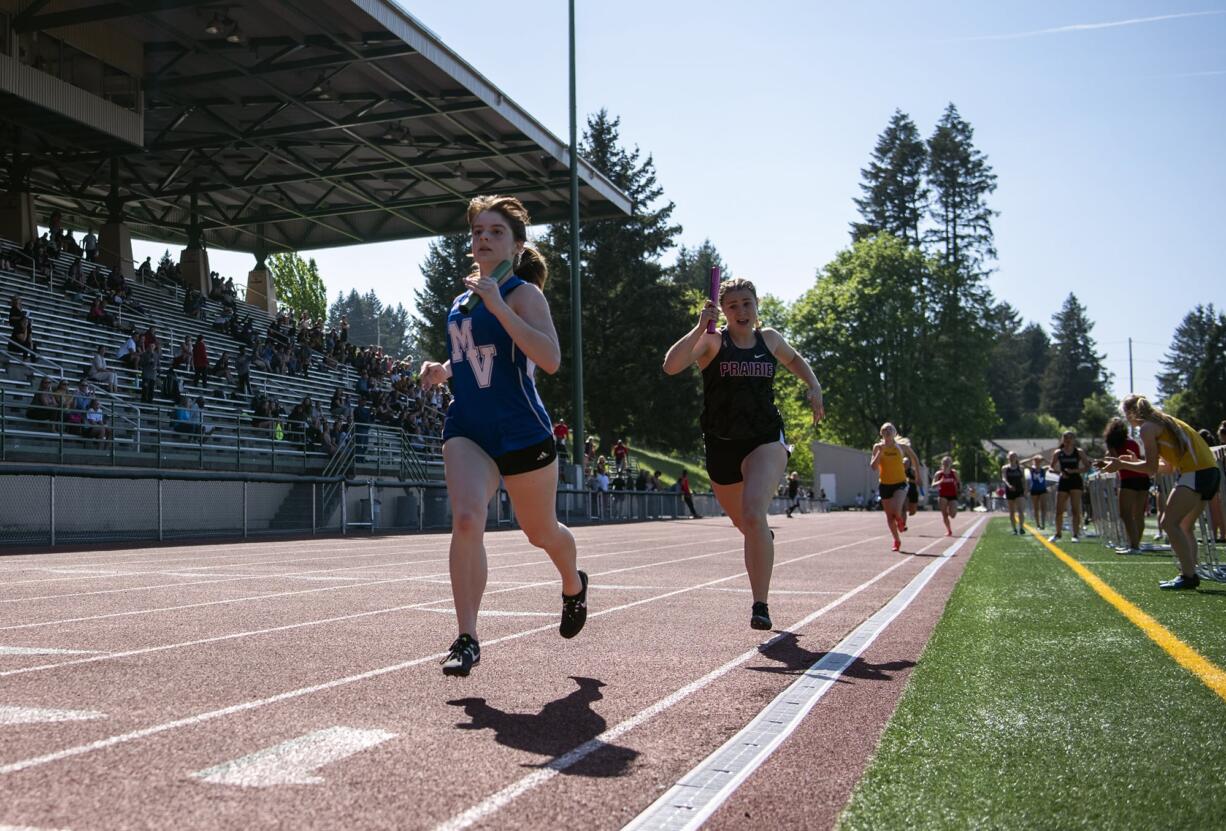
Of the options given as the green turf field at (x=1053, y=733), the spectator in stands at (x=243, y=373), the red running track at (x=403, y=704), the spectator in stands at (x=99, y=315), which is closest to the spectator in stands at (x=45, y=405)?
the spectator in stands at (x=99, y=315)

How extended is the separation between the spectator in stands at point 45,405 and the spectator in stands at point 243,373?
759 cm

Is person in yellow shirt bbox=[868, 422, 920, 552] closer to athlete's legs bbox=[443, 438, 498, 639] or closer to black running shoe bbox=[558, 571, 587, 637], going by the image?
black running shoe bbox=[558, 571, 587, 637]

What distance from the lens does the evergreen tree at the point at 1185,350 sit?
15431cm

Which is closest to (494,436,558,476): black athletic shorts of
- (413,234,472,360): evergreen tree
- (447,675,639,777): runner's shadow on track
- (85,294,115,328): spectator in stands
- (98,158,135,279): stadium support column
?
(447,675,639,777): runner's shadow on track

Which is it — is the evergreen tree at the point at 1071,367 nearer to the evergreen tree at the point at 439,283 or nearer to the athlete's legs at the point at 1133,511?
the evergreen tree at the point at 439,283

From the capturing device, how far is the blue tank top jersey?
5469mm

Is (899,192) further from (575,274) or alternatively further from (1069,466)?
(1069,466)

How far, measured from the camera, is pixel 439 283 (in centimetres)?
8288

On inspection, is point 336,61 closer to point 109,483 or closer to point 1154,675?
point 109,483

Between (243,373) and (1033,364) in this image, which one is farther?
(1033,364)

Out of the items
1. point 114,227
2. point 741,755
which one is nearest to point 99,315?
point 114,227

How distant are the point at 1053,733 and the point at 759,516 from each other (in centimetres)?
323

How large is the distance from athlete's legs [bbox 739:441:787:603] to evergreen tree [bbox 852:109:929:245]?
74994 mm

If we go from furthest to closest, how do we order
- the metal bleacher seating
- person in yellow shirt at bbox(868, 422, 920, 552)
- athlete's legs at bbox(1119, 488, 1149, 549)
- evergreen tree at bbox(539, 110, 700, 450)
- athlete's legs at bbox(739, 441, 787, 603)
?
evergreen tree at bbox(539, 110, 700, 450)
the metal bleacher seating
person in yellow shirt at bbox(868, 422, 920, 552)
athlete's legs at bbox(1119, 488, 1149, 549)
athlete's legs at bbox(739, 441, 787, 603)
